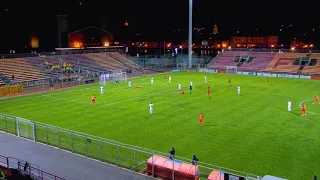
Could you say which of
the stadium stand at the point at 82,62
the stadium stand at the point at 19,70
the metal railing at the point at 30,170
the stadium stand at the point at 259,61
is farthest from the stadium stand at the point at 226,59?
the metal railing at the point at 30,170

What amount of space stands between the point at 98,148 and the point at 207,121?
1193cm

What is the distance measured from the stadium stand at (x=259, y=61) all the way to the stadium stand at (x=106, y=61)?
29876 millimetres

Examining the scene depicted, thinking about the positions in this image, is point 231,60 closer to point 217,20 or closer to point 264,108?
point 264,108

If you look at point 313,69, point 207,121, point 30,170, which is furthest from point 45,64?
point 313,69

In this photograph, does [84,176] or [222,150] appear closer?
[84,176]

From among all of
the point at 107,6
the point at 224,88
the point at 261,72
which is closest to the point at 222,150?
the point at 224,88

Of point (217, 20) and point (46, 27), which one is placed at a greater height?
point (217, 20)

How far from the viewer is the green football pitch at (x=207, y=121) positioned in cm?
2009

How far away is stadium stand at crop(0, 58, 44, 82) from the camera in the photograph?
176 ft

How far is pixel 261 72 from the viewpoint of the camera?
68375mm

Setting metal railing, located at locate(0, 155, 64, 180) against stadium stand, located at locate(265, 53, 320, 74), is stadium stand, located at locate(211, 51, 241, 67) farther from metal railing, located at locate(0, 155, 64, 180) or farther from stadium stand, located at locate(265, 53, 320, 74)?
metal railing, located at locate(0, 155, 64, 180)

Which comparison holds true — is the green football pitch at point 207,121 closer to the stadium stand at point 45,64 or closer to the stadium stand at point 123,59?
the stadium stand at point 45,64

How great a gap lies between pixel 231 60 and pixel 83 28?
40.2m

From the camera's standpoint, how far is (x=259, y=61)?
75.8 meters
